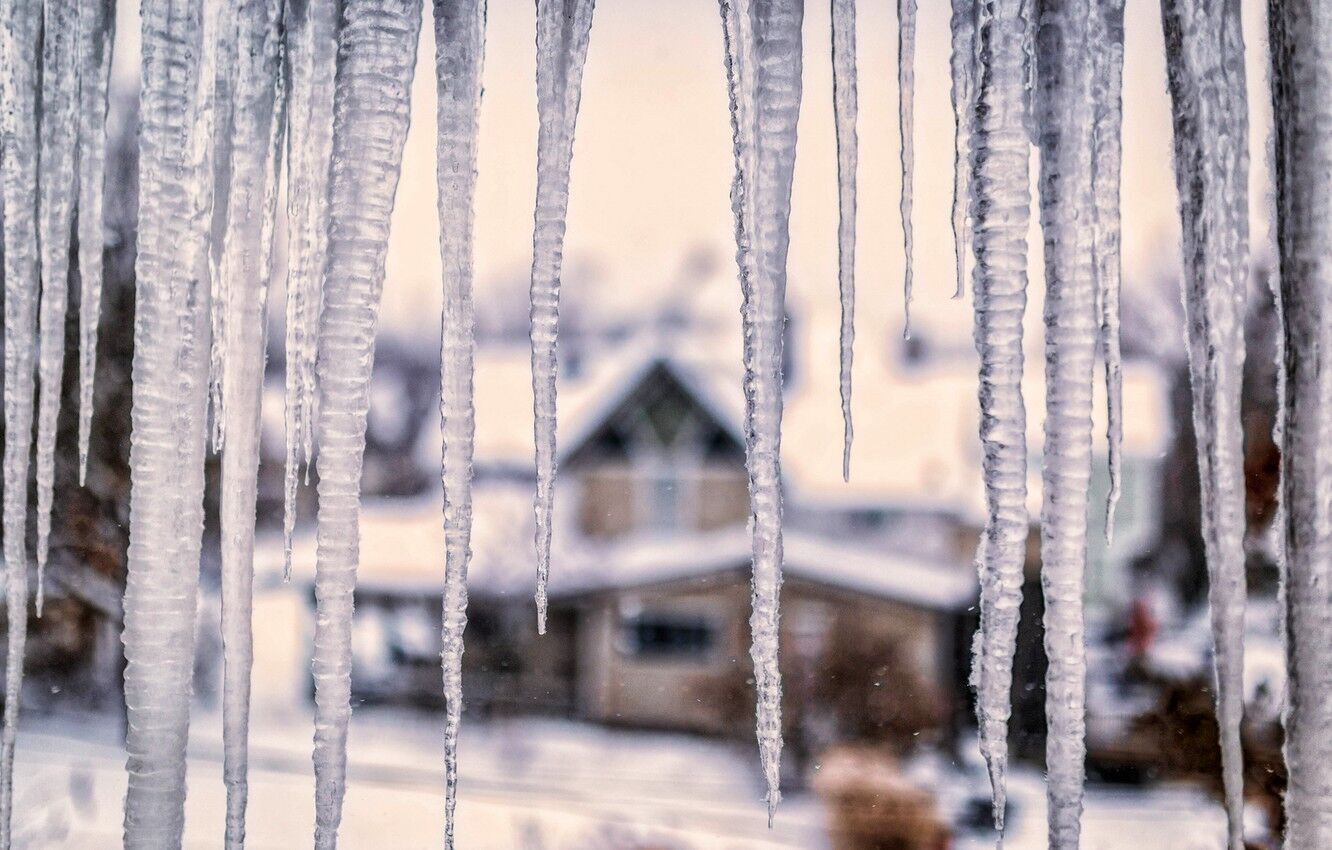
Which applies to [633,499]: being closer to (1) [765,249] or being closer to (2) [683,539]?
(2) [683,539]

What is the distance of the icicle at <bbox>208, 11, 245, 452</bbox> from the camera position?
83 cm

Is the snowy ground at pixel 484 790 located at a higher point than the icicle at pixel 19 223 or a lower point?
lower

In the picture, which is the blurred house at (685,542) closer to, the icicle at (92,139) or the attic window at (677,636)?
the attic window at (677,636)

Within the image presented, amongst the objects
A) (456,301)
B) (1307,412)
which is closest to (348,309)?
(456,301)

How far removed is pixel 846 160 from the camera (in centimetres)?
76

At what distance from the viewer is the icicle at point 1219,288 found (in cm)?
69

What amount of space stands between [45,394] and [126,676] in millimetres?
341

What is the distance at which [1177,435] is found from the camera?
102 cm

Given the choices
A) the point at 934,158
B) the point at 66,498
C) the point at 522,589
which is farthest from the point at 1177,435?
the point at 66,498

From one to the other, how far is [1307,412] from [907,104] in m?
0.46

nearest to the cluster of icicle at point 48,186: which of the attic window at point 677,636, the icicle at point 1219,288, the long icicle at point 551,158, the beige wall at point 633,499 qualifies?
the long icicle at point 551,158

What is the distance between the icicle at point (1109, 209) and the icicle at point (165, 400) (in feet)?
2.95

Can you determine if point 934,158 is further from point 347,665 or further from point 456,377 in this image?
point 347,665

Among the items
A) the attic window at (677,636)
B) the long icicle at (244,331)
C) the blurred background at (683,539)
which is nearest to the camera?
the long icicle at (244,331)
